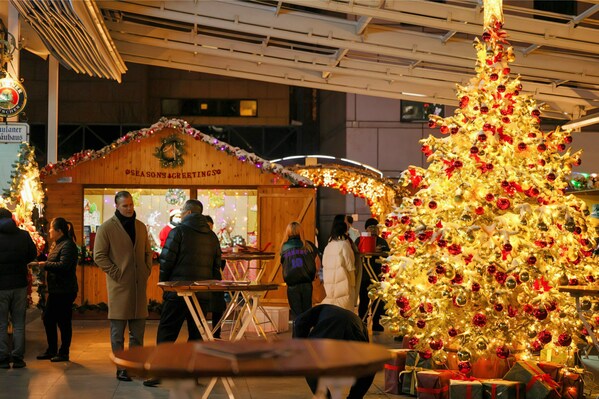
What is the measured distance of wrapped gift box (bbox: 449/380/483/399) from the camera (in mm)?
8945

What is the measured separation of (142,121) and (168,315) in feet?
82.0

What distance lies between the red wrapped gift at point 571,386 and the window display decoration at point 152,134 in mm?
9787

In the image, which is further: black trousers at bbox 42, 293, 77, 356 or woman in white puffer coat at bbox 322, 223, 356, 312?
woman in white puffer coat at bbox 322, 223, 356, 312

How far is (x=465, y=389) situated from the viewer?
29.5 feet

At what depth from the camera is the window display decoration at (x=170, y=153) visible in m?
18.6

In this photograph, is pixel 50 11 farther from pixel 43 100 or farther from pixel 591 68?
pixel 43 100

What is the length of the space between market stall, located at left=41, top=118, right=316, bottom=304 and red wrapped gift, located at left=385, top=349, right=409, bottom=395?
27.4ft

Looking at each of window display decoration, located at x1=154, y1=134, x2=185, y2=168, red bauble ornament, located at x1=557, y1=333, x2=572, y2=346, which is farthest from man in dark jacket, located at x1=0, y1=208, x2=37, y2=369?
Answer: window display decoration, located at x1=154, y1=134, x2=185, y2=168

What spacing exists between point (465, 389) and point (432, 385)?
417mm

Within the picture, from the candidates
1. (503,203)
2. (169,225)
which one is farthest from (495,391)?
(169,225)

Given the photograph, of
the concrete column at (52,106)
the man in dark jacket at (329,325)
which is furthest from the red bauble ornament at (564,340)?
→ the concrete column at (52,106)

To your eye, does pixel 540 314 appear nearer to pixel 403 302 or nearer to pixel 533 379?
pixel 533 379

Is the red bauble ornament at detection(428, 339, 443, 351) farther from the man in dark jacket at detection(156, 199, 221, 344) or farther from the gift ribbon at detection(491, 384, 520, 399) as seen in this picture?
the man in dark jacket at detection(156, 199, 221, 344)

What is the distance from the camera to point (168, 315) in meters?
10.3
